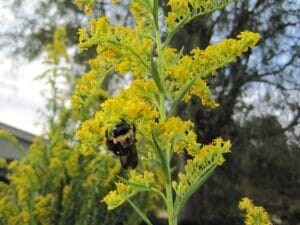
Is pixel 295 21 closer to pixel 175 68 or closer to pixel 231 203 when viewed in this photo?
pixel 231 203

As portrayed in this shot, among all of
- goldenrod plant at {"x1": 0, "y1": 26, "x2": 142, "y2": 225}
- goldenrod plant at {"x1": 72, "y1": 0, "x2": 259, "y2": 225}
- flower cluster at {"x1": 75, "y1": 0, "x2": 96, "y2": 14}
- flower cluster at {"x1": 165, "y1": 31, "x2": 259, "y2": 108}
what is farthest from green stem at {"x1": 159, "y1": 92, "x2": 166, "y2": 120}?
goldenrod plant at {"x1": 0, "y1": 26, "x2": 142, "y2": 225}

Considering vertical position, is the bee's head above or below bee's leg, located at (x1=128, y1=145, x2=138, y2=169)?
above

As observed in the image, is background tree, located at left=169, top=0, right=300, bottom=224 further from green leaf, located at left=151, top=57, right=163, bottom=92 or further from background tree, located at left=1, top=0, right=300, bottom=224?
green leaf, located at left=151, top=57, right=163, bottom=92

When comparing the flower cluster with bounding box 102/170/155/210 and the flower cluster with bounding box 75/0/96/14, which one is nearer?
the flower cluster with bounding box 102/170/155/210

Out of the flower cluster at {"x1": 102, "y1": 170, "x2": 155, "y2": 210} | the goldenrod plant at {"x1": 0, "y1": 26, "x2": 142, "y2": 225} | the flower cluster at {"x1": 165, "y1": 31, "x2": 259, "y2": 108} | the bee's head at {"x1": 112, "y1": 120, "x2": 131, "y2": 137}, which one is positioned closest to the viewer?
the bee's head at {"x1": 112, "y1": 120, "x2": 131, "y2": 137}

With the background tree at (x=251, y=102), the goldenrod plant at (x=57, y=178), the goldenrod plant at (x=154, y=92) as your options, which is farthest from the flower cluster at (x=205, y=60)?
the background tree at (x=251, y=102)

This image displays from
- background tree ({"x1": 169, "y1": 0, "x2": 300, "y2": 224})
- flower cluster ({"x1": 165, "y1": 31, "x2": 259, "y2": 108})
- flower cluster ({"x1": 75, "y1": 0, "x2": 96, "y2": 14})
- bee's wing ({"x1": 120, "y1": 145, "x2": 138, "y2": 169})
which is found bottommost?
bee's wing ({"x1": 120, "y1": 145, "x2": 138, "y2": 169})

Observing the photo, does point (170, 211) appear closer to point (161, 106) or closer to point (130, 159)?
point (130, 159)

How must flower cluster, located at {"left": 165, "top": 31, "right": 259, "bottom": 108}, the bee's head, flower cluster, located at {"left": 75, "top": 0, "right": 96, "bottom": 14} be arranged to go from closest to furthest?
the bee's head, flower cluster, located at {"left": 165, "top": 31, "right": 259, "bottom": 108}, flower cluster, located at {"left": 75, "top": 0, "right": 96, "bottom": 14}

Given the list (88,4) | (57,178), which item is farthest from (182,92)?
(57,178)
